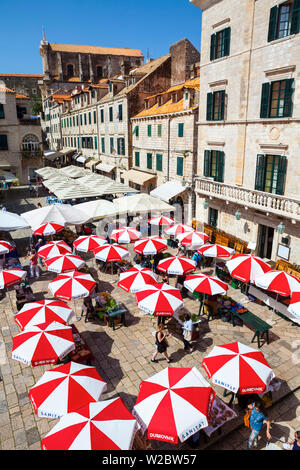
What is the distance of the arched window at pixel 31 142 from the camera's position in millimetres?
42031

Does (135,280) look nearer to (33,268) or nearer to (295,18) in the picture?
(33,268)

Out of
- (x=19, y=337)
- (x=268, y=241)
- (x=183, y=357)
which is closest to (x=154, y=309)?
(x=183, y=357)

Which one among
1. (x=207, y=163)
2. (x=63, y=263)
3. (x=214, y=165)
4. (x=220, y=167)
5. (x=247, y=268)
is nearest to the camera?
(x=247, y=268)

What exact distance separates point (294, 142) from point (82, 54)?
230 ft

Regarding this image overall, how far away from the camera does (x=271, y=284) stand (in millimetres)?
11195

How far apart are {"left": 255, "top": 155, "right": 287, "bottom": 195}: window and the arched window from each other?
1380 inches

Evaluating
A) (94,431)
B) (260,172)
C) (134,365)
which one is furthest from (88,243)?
(94,431)

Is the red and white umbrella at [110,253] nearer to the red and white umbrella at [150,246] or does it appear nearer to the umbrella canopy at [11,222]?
the red and white umbrella at [150,246]

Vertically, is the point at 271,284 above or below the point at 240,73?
below

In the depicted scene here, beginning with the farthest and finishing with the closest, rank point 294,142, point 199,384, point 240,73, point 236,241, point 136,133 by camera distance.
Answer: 1. point 136,133
2. point 236,241
3. point 240,73
4. point 294,142
5. point 199,384

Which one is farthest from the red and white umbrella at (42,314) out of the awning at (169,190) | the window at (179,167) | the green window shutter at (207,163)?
the window at (179,167)

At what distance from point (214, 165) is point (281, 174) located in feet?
19.0

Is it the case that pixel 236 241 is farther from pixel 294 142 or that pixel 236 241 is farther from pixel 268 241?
pixel 294 142

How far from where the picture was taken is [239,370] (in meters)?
7.30
